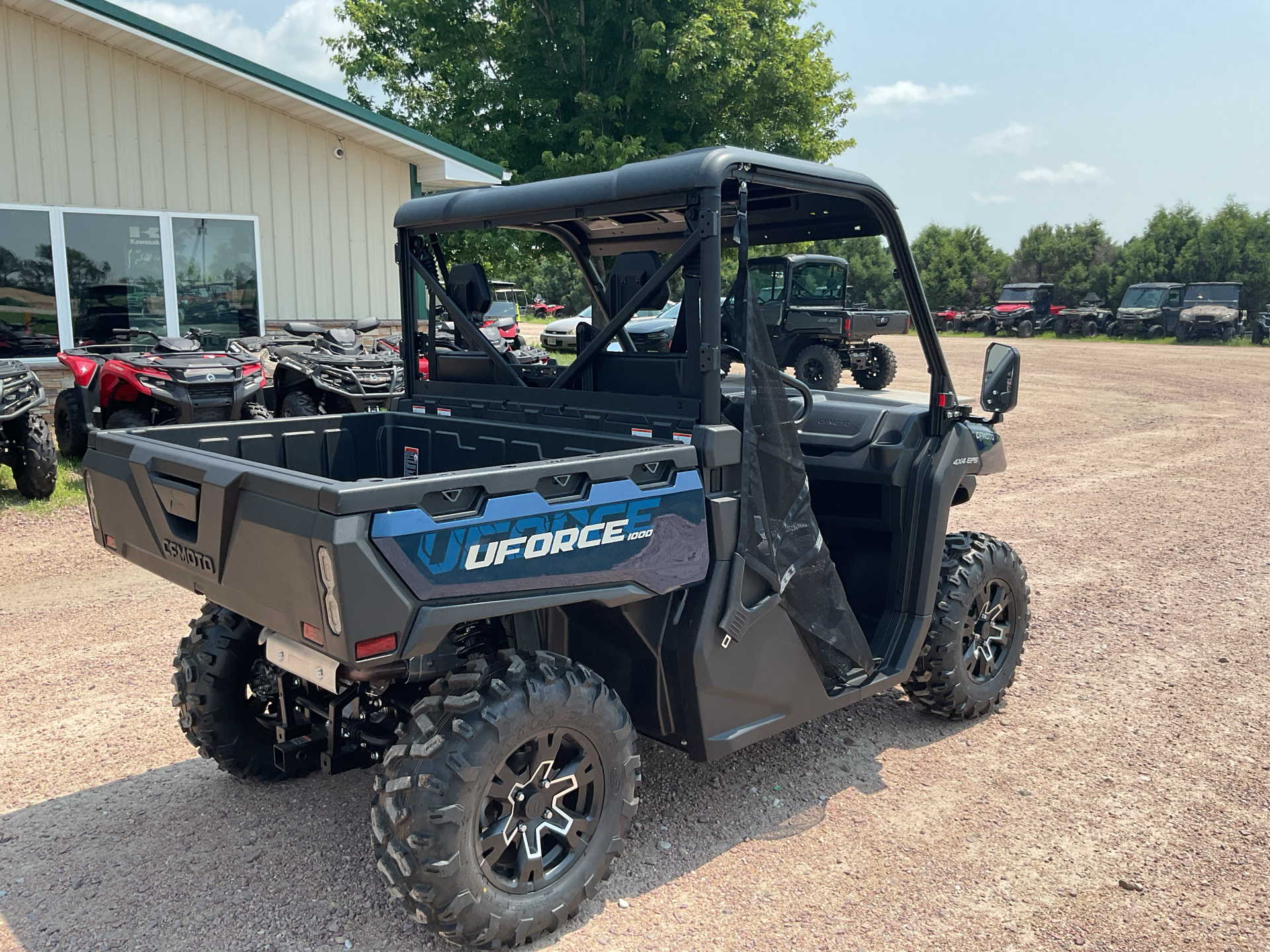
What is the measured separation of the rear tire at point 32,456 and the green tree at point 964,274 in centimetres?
4333

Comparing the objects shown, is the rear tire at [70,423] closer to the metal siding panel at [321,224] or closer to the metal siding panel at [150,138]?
the metal siding panel at [150,138]

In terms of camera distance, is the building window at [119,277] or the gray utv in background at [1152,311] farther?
the gray utv in background at [1152,311]

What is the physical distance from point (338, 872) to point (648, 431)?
1.67 metres

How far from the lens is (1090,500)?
9.19 meters

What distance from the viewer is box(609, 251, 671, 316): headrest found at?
326 centimetres

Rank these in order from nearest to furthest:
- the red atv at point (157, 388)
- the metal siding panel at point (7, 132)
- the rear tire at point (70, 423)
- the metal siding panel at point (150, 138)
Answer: the red atv at point (157, 388) → the rear tire at point (70, 423) → the metal siding panel at point (7, 132) → the metal siding panel at point (150, 138)

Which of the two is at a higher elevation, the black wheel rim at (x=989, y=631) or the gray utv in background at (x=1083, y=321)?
the gray utv in background at (x=1083, y=321)

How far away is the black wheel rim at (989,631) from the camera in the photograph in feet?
14.1

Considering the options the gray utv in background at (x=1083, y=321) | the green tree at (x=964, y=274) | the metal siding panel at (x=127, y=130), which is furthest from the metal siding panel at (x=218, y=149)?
the green tree at (x=964, y=274)

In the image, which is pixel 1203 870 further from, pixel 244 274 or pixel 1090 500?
pixel 244 274

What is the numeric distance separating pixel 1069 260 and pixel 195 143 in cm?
4255

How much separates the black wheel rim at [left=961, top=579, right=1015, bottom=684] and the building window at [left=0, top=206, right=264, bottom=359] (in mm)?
10100

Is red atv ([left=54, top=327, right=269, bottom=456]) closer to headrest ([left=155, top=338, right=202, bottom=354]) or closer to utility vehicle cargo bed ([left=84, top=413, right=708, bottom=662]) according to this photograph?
headrest ([left=155, top=338, right=202, bottom=354])

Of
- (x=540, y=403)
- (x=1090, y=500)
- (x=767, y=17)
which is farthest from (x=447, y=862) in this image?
(x=767, y=17)
